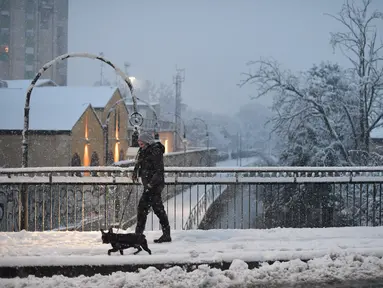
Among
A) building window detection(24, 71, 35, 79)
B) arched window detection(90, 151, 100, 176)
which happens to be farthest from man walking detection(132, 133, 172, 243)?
building window detection(24, 71, 35, 79)

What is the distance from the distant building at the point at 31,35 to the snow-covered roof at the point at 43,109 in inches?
2253

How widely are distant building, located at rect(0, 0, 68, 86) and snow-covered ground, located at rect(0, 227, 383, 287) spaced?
84.2m

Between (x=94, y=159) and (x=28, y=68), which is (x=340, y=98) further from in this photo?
(x=28, y=68)

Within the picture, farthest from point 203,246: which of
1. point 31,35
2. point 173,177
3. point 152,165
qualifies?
point 31,35

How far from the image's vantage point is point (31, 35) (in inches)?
3533

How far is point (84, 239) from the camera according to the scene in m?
7.38

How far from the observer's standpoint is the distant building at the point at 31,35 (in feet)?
284

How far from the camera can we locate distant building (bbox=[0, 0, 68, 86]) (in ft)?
284

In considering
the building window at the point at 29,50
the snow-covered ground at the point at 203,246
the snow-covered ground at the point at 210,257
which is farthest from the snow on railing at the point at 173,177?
the building window at the point at 29,50

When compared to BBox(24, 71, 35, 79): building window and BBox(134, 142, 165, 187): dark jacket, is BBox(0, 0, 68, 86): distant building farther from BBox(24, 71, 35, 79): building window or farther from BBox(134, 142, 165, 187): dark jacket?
BBox(134, 142, 165, 187): dark jacket

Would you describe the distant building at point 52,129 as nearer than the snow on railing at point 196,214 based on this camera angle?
No

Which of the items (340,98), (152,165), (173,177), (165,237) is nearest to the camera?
(152,165)

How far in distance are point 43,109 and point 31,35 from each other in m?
67.9

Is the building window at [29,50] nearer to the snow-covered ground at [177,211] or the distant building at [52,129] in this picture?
the distant building at [52,129]
